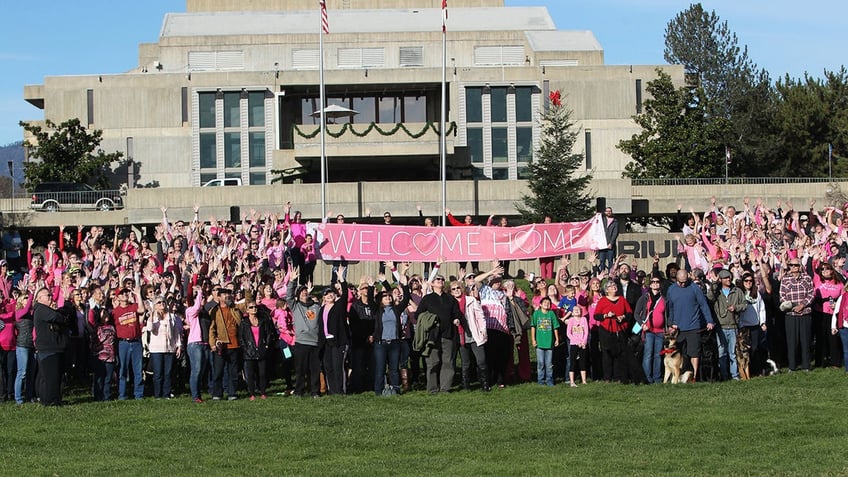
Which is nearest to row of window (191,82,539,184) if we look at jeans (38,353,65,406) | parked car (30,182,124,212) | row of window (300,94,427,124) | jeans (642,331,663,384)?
row of window (300,94,427,124)

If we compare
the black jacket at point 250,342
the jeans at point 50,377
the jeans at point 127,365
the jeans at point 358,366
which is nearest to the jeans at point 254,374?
the black jacket at point 250,342

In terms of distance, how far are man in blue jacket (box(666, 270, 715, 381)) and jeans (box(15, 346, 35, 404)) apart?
9344 millimetres

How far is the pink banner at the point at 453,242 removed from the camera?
25625 mm

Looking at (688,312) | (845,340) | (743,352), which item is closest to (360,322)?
(688,312)

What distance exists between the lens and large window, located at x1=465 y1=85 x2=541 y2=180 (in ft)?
187

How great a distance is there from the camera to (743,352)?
797 inches

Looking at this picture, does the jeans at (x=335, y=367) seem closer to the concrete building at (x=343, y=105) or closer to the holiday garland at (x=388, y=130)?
the holiday garland at (x=388, y=130)

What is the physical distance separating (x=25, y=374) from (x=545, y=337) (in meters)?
7.61

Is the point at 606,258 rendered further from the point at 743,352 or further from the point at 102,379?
the point at 102,379

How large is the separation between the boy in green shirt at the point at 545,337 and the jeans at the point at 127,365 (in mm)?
5907

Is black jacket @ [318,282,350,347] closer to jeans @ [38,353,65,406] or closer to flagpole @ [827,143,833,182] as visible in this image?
jeans @ [38,353,65,406]

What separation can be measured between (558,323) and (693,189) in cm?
2755

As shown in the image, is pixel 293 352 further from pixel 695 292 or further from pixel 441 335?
pixel 695 292

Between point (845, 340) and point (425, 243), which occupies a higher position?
point (425, 243)
